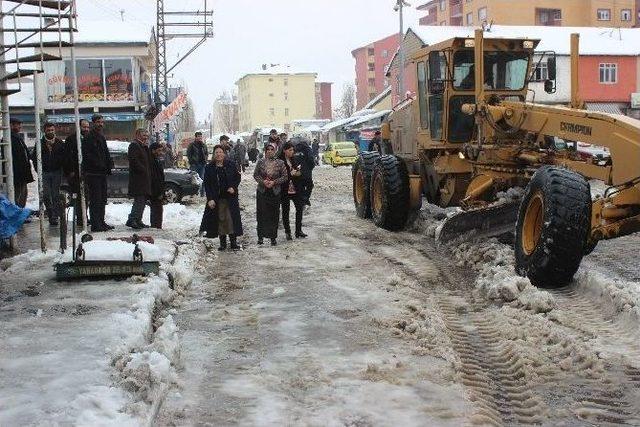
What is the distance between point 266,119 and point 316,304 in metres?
120

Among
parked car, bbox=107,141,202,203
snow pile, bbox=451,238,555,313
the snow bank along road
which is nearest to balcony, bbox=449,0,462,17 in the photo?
parked car, bbox=107,141,202,203

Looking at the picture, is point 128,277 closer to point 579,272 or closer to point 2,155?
point 2,155

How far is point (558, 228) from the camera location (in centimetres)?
730

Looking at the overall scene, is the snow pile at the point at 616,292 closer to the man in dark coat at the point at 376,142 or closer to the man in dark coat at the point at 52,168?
the man in dark coat at the point at 52,168

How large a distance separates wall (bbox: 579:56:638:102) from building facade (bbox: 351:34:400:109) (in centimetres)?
4672

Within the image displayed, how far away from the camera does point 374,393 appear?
192 inches

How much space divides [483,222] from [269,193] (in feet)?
10.6

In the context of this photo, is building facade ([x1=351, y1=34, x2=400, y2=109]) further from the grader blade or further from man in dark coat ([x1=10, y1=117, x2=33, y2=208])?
the grader blade

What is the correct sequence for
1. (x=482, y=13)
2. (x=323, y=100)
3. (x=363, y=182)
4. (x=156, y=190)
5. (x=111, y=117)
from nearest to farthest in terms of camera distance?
1. (x=156, y=190)
2. (x=363, y=182)
3. (x=111, y=117)
4. (x=482, y=13)
5. (x=323, y=100)

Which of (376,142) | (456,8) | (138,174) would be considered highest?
(456,8)

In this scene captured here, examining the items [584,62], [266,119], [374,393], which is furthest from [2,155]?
[266,119]

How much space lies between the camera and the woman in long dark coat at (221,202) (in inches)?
440

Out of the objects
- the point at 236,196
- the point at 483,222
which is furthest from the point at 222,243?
the point at 483,222

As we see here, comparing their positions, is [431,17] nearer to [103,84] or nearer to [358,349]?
[103,84]
